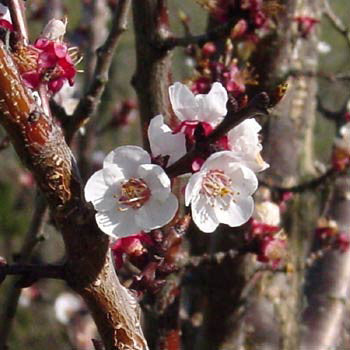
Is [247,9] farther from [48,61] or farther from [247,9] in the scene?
[48,61]

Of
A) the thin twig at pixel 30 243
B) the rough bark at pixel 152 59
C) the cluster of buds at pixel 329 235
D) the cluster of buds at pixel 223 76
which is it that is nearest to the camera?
the rough bark at pixel 152 59

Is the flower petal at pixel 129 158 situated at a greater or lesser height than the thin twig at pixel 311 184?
greater

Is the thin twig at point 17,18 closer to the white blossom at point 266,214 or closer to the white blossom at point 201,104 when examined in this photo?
the white blossom at point 201,104

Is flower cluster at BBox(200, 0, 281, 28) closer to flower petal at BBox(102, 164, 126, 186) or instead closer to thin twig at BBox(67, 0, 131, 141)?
thin twig at BBox(67, 0, 131, 141)

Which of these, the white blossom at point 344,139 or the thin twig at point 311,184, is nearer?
the thin twig at point 311,184

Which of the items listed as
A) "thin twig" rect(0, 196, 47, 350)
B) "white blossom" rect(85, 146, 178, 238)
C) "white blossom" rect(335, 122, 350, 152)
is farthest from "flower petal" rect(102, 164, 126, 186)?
"white blossom" rect(335, 122, 350, 152)

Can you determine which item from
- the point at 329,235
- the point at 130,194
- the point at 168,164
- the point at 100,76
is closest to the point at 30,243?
the point at 100,76

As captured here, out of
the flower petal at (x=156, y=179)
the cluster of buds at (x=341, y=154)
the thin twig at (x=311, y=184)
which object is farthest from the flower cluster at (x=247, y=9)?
the flower petal at (x=156, y=179)
